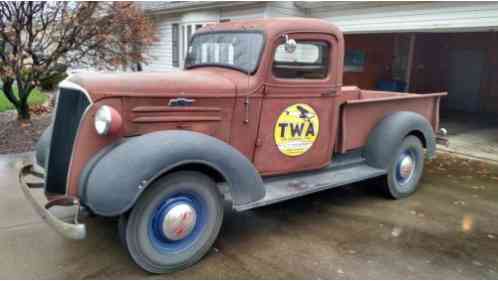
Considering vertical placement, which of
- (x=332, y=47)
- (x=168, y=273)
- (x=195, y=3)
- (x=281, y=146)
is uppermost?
(x=195, y=3)

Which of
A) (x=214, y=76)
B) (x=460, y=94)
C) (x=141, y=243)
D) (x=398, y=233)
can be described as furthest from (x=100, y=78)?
(x=460, y=94)

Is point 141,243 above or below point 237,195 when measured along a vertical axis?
below

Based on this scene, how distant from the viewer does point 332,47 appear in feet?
13.5

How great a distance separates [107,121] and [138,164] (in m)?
0.39

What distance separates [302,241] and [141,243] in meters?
1.44

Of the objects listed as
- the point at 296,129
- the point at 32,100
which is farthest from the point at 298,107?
the point at 32,100

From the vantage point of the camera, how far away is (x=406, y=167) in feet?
15.9

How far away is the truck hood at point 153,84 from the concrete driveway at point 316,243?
130cm

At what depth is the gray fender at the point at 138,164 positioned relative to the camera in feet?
9.06

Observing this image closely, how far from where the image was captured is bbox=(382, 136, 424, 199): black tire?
4723 millimetres

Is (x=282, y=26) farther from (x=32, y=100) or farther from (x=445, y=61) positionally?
(x=445, y=61)

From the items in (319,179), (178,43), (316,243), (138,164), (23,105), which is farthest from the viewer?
(178,43)

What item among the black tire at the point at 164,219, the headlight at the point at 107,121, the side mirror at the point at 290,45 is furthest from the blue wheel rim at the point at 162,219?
the side mirror at the point at 290,45

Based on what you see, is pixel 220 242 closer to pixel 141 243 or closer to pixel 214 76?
pixel 141 243
